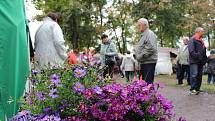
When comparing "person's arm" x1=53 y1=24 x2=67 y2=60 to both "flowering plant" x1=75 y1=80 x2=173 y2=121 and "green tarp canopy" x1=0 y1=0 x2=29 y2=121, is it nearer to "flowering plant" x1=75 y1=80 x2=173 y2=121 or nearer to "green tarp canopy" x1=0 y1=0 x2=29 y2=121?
"green tarp canopy" x1=0 y1=0 x2=29 y2=121

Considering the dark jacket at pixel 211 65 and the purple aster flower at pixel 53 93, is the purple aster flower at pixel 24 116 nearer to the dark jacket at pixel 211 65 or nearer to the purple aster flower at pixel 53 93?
the purple aster flower at pixel 53 93

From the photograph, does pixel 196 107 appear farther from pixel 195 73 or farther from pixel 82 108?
pixel 82 108

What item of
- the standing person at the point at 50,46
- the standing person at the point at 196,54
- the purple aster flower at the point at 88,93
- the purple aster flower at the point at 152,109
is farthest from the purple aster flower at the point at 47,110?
the standing person at the point at 196,54

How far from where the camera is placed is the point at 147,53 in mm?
8719

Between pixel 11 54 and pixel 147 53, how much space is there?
3232 millimetres

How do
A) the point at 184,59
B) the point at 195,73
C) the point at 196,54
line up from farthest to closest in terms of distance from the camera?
the point at 184,59
the point at 195,73
the point at 196,54

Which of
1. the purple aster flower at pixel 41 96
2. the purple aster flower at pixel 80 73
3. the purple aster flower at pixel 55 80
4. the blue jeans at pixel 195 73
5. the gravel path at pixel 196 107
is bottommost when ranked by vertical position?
the gravel path at pixel 196 107

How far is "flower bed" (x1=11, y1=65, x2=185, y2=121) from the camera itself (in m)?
3.88

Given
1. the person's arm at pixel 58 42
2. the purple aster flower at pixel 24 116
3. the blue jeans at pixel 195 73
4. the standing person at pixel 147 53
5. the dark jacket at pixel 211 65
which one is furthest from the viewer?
the dark jacket at pixel 211 65

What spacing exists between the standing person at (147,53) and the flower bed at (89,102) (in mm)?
4453

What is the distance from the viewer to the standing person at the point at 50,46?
7809 millimetres

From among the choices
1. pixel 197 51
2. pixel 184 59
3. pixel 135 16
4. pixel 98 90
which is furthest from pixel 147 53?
pixel 135 16

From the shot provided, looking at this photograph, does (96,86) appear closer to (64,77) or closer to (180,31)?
(64,77)

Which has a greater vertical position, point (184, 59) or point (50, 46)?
point (50, 46)
